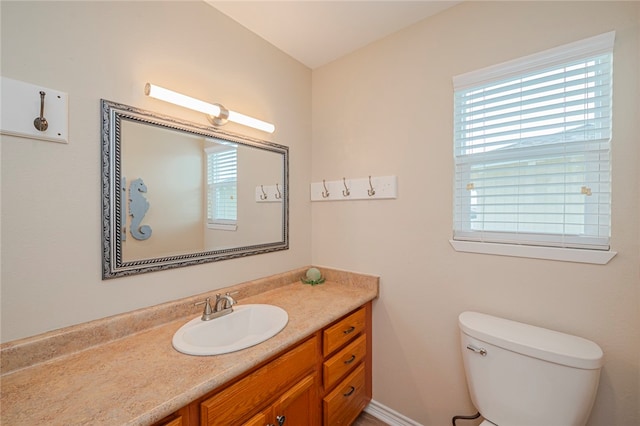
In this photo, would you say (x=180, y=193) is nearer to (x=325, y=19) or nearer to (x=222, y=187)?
(x=222, y=187)

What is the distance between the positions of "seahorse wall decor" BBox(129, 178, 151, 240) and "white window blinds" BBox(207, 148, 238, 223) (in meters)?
0.31

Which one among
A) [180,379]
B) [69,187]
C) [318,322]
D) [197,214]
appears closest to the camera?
[180,379]

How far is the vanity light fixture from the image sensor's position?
1.09 metres

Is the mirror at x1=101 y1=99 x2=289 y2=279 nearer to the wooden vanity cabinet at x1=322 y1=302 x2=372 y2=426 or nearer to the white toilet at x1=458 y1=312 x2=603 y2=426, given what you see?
the wooden vanity cabinet at x1=322 y1=302 x2=372 y2=426

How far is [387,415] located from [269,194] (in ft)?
5.26

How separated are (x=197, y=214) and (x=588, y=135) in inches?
70.7

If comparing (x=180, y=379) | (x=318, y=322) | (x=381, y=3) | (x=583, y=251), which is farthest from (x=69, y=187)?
(x=583, y=251)

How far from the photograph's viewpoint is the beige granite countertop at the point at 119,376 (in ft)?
2.16

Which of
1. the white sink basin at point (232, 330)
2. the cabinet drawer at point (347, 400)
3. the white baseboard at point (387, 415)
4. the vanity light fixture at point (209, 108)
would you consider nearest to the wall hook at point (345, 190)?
the vanity light fixture at point (209, 108)

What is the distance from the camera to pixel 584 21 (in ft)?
3.46

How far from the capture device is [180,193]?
125 centimetres

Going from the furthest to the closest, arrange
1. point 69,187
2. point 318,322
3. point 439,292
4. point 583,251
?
point 439,292 < point 318,322 < point 583,251 < point 69,187

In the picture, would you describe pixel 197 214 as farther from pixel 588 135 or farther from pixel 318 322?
pixel 588 135

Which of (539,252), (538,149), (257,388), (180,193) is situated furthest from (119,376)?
(538,149)
